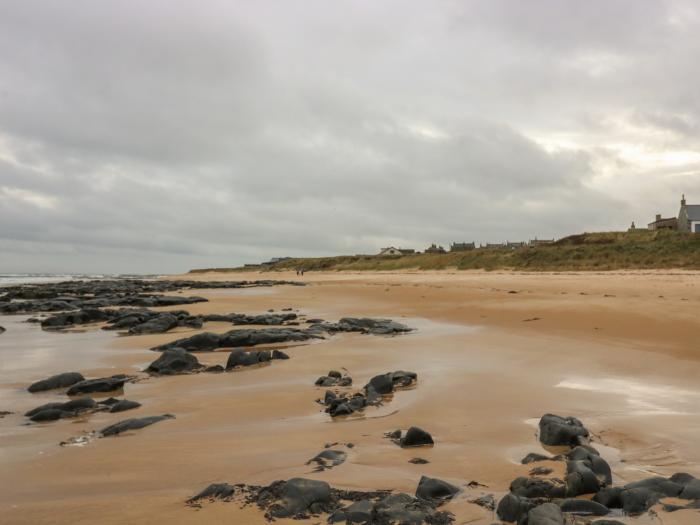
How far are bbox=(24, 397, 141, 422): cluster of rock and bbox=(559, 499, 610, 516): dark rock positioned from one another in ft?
15.2

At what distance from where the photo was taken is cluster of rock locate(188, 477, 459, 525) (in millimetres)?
2896

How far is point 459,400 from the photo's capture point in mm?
5816

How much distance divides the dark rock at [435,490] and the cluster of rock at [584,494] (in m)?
0.34

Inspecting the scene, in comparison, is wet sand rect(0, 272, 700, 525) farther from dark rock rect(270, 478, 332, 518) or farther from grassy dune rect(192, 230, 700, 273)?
grassy dune rect(192, 230, 700, 273)

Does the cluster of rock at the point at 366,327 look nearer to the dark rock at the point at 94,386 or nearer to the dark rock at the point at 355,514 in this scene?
the dark rock at the point at 94,386

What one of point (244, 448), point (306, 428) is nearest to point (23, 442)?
point (244, 448)

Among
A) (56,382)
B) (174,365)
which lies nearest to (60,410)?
(56,382)

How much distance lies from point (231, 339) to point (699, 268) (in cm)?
3027

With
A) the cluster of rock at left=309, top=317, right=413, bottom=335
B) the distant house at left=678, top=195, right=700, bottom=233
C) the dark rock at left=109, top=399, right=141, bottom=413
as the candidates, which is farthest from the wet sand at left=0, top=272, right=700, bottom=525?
the distant house at left=678, top=195, right=700, bottom=233

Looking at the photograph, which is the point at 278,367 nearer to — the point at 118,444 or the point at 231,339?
the point at 231,339

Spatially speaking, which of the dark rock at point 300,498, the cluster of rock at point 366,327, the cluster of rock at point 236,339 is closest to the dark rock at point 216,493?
the dark rock at point 300,498

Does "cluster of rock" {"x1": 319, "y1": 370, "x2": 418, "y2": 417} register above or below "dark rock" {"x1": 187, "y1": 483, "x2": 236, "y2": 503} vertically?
below

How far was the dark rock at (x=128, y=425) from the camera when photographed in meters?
4.92

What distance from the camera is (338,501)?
3162mm
